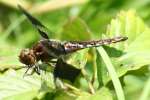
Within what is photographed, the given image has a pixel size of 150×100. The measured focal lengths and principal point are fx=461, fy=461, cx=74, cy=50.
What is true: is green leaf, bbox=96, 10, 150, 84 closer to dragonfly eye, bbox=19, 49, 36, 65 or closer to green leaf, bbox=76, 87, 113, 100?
green leaf, bbox=76, 87, 113, 100

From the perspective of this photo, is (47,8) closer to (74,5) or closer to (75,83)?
(74,5)

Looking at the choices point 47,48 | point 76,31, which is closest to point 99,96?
point 47,48

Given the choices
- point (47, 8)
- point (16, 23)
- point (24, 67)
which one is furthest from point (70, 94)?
point (47, 8)

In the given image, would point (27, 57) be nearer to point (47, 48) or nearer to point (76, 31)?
point (47, 48)

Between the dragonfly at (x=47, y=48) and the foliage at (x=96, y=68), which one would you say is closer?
Answer: the dragonfly at (x=47, y=48)

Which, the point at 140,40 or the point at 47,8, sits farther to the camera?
the point at 47,8

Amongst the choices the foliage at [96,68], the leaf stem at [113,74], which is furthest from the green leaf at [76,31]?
the leaf stem at [113,74]

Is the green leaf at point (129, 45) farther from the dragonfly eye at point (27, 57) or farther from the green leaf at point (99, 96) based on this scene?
the dragonfly eye at point (27, 57)
